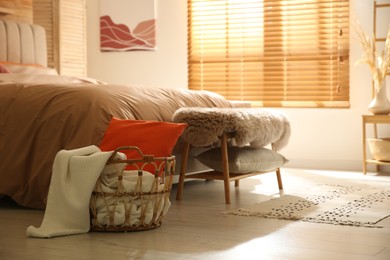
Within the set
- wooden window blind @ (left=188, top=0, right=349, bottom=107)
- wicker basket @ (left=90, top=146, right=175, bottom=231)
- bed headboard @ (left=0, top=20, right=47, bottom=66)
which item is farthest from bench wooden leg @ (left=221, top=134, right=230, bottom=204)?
bed headboard @ (left=0, top=20, right=47, bottom=66)

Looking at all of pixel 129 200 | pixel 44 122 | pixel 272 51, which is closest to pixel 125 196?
pixel 129 200

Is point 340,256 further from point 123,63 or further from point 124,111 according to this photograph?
point 123,63

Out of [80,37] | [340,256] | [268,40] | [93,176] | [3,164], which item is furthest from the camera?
[80,37]

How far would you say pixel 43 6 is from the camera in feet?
20.9

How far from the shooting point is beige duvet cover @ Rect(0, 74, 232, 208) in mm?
3504

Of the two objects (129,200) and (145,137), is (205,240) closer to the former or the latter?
(129,200)

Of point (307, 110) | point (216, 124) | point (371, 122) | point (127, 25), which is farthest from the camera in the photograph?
point (127, 25)

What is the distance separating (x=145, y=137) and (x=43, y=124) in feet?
2.10

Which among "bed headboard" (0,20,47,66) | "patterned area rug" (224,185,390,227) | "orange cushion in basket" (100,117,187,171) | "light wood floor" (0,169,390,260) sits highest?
"bed headboard" (0,20,47,66)

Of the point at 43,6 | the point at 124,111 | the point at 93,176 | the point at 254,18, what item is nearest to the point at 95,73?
the point at 43,6

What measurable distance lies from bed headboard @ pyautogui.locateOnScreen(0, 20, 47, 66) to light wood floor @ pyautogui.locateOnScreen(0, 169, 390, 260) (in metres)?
2.54

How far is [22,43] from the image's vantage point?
598cm

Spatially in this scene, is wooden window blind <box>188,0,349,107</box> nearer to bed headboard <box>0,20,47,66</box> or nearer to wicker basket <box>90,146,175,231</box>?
bed headboard <box>0,20,47,66</box>

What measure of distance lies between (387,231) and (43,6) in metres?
4.41
